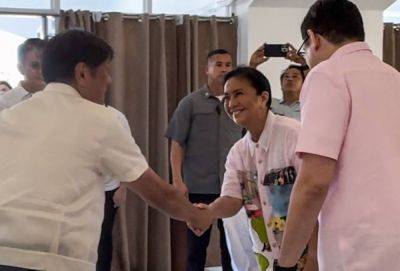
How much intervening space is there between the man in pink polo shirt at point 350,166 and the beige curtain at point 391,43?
13.3 ft

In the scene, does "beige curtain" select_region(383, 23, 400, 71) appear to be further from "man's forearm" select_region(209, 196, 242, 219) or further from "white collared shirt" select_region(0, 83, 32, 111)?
"man's forearm" select_region(209, 196, 242, 219)

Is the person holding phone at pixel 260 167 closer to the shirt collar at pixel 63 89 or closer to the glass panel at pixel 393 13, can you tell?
the shirt collar at pixel 63 89

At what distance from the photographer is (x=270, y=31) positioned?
496 cm

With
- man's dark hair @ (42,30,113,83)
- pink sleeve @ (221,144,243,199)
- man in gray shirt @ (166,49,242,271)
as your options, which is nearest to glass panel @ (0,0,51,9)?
man in gray shirt @ (166,49,242,271)

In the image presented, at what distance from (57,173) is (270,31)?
3656 millimetres

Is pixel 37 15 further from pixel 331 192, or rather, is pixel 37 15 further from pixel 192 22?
pixel 331 192

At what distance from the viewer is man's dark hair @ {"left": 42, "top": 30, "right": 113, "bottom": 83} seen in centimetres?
166

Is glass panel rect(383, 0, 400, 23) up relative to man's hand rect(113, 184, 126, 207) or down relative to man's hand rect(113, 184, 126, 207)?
up

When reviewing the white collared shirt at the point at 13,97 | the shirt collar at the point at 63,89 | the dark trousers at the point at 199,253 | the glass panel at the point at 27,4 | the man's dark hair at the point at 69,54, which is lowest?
the dark trousers at the point at 199,253

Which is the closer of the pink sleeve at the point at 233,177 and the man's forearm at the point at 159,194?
the man's forearm at the point at 159,194

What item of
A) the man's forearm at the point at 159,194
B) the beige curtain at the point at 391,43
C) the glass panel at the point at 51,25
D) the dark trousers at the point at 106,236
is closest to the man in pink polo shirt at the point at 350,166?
the man's forearm at the point at 159,194

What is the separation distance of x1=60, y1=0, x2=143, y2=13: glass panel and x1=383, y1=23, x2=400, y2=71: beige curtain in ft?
6.82

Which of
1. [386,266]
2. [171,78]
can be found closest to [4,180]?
[386,266]

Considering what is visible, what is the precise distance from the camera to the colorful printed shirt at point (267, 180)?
204 centimetres
